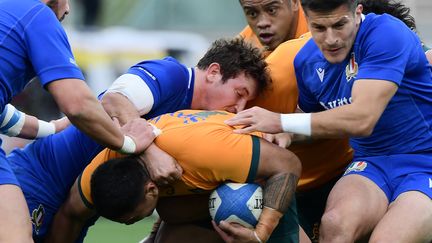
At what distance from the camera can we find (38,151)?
688cm

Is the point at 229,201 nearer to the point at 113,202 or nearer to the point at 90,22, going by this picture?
the point at 113,202

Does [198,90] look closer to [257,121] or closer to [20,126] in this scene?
[257,121]

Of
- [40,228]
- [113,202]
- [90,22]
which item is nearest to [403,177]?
[113,202]

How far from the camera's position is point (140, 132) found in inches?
250

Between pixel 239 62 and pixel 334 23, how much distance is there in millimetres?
698

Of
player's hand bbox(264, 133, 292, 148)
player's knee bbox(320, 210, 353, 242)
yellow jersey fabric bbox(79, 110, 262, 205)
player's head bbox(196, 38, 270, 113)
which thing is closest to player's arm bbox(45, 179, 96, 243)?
yellow jersey fabric bbox(79, 110, 262, 205)

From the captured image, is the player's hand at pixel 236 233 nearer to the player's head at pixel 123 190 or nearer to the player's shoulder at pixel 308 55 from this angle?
the player's head at pixel 123 190

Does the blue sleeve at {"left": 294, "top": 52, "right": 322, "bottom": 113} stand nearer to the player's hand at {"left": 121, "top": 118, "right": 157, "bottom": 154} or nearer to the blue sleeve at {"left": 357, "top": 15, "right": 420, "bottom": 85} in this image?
the blue sleeve at {"left": 357, "top": 15, "right": 420, "bottom": 85}

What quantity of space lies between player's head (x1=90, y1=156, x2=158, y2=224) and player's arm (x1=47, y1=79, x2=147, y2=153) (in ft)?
0.41

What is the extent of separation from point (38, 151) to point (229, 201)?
4.50 ft

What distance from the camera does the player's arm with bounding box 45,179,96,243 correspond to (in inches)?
257

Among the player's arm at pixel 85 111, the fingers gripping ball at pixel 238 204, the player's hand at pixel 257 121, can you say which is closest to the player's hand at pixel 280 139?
the player's hand at pixel 257 121

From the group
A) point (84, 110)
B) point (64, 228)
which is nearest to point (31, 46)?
point (84, 110)

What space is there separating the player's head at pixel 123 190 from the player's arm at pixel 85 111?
0.13 metres
